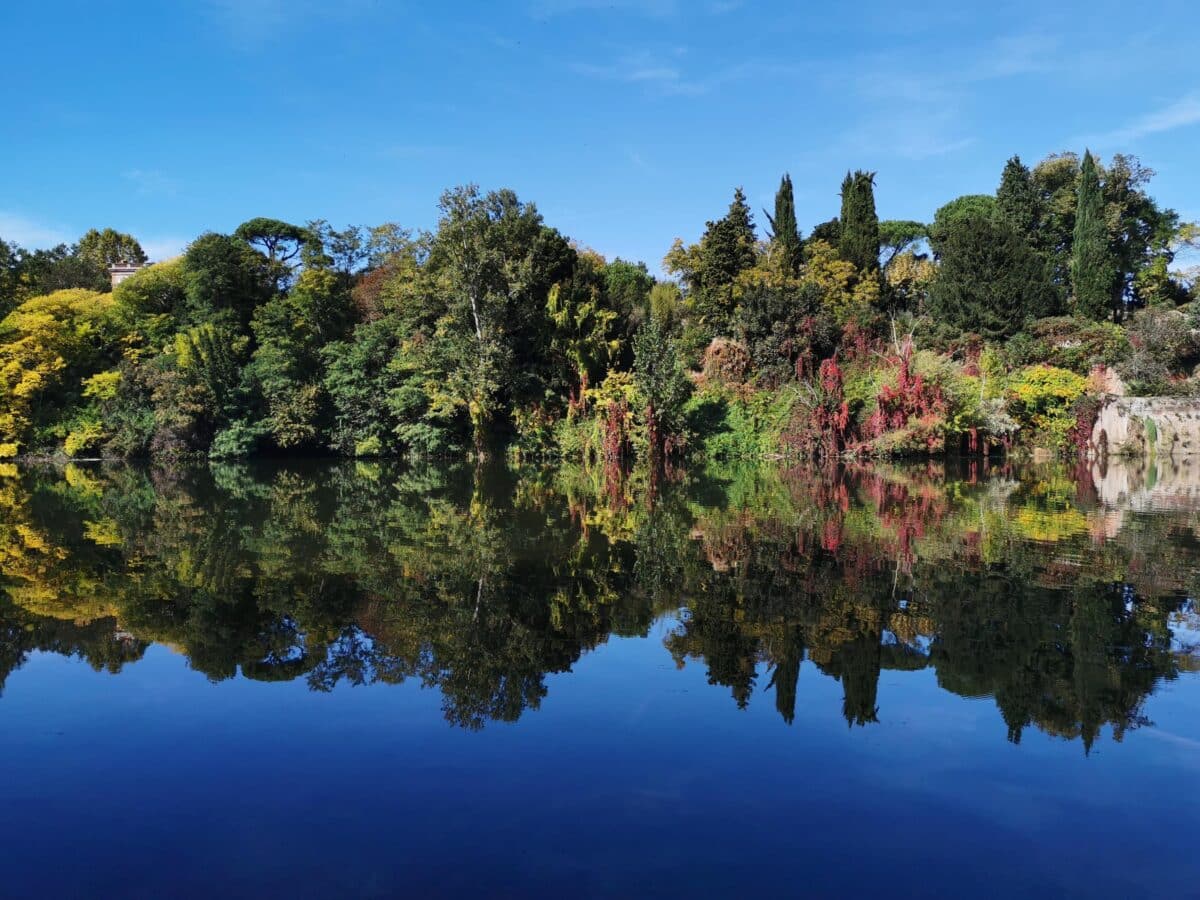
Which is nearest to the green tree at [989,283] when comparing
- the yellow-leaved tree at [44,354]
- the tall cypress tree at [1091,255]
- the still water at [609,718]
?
the tall cypress tree at [1091,255]

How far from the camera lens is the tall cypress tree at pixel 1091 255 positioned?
118ft

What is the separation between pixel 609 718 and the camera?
18.3ft

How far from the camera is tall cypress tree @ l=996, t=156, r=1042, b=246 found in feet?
133

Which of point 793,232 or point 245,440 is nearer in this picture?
point 245,440

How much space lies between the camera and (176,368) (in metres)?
35.6

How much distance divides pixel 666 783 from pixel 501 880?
4.07ft

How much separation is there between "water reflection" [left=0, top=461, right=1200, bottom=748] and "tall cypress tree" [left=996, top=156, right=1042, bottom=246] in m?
28.2

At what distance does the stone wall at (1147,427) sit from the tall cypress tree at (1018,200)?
14861 mm

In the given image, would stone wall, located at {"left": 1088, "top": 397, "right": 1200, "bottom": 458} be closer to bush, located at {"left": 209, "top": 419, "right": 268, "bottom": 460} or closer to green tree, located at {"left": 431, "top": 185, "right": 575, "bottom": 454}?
green tree, located at {"left": 431, "top": 185, "right": 575, "bottom": 454}

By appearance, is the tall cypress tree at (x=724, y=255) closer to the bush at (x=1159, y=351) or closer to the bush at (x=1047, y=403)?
the bush at (x=1047, y=403)

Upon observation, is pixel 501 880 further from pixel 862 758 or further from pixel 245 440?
pixel 245 440

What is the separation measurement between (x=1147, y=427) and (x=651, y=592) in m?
26.7

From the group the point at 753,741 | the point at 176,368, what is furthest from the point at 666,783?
the point at 176,368

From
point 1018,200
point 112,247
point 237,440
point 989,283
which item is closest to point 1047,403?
point 989,283
